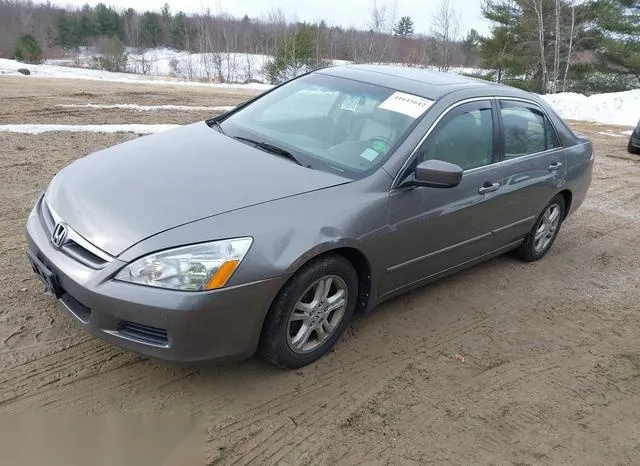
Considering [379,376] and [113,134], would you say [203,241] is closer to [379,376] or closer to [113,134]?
[379,376]

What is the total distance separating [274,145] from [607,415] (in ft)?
8.52

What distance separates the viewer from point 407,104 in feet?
12.3

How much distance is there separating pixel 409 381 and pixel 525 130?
2.47 m

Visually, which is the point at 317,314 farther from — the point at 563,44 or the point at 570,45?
the point at 563,44

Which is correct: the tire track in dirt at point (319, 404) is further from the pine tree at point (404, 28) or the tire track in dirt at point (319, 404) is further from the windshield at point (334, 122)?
the pine tree at point (404, 28)

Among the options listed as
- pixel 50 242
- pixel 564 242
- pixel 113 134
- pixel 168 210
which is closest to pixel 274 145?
pixel 168 210

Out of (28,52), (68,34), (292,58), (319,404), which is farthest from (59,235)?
(68,34)

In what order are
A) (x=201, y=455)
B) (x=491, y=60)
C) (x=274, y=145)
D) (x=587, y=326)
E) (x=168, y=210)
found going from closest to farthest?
1. (x=201, y=455)
2. (x=168, y=210)
3. (x=274, y=145)
4. (x=587, y=326)
5. (x=491, y=60)

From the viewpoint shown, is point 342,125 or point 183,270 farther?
point 342,125

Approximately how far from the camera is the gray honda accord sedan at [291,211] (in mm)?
2623

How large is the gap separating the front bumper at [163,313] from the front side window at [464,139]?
152cm

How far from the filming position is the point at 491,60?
106 feet

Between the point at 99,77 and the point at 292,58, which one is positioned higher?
the point at 292,58

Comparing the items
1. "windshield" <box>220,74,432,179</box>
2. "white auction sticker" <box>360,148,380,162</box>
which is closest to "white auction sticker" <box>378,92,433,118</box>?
"windshield" <box>220,74,432,179</box>
